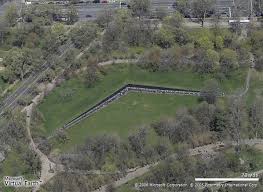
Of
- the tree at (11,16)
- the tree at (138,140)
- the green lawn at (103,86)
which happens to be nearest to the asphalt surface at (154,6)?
the tree at (11,16)

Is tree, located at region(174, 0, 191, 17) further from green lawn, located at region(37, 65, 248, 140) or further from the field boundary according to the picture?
the field boundary

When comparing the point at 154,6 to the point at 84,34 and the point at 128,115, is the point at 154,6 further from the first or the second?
the point at 128,115

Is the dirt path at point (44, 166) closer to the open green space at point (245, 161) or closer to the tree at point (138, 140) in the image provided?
the open green space at point (245, 161)

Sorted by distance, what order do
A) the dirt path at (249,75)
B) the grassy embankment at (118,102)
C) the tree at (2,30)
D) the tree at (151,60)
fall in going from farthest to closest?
the tree at (2,30) → the tree at (151,60) → the dirt path at (249,75) → the grassy embankment at (118,102)

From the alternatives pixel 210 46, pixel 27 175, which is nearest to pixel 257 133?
pixel 210 46

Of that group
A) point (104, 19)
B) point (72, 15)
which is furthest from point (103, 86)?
point (72, 15)

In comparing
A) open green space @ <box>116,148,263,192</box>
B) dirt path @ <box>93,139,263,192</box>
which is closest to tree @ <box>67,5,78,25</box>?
dirt path @ <box>93,139,263,192</box>
